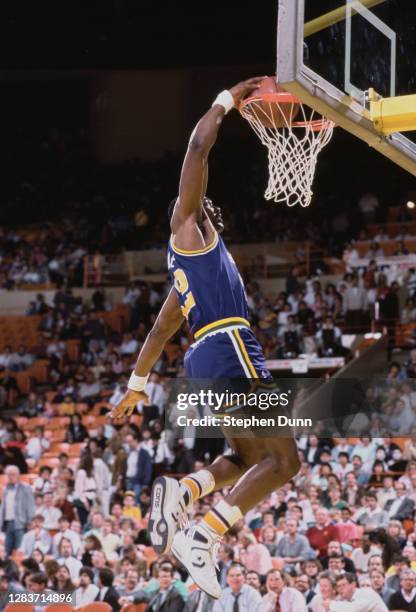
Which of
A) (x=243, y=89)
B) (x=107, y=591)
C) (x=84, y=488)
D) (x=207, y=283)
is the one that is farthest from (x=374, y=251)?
(x=207, y=283)

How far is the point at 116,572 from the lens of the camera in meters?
11.8

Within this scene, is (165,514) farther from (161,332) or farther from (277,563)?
(277,563)

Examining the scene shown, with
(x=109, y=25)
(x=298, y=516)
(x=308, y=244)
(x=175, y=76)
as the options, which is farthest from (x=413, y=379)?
(x=175, y=76)

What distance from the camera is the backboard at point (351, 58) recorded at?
18.5ft

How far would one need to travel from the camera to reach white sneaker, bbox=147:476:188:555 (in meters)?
5.64

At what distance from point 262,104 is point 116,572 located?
7.05 meters

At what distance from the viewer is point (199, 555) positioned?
571 cm

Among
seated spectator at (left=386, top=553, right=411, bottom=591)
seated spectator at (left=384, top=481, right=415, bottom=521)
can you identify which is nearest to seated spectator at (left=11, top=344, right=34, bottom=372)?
seated spectator at (left=384, top=481, right=415, bottom=521)

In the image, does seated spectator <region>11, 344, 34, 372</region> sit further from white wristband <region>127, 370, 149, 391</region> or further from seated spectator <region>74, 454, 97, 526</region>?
white wristband <region>127, 370, 149, 391</region>

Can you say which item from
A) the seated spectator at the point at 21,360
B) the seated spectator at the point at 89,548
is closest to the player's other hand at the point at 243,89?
the seated spectator at the point at 89,548

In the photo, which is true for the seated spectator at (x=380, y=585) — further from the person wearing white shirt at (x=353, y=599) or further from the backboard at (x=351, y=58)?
the backboard at (x=351, y=58)

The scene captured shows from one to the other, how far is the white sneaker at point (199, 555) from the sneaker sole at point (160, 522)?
9 cm

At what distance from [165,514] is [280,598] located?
4.83 metres

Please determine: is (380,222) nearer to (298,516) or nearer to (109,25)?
(109,25)
